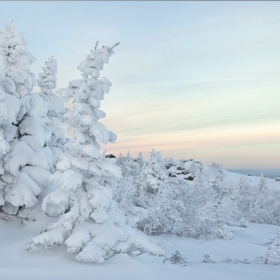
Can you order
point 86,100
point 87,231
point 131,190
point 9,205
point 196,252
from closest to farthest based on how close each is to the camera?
1. point 87,231
2. point 86,100
3. point 9,205
4. point 196,252
5. point 131,190

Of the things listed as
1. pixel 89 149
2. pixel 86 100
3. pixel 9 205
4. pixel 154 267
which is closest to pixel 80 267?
pixel 154 267

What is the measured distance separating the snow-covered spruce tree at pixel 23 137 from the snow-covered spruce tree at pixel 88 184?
4.39 metres

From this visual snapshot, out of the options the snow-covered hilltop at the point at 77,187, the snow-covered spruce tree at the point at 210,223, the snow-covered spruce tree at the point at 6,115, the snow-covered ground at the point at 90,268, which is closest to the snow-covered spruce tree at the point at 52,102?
the snow-covered hilltop at the point at 77,187

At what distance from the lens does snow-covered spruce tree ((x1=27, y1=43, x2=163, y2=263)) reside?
11023 millimetres

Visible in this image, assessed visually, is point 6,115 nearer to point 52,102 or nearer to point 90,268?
point 52,102

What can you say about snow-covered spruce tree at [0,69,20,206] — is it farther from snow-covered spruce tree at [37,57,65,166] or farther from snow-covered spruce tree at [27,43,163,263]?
snow-covered spruce tree at [27,43,163,263]

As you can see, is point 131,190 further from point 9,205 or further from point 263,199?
point 263,199

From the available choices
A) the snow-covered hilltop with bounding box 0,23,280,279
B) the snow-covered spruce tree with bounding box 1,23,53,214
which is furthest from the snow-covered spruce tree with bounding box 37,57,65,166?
the snow-covered spruce tree with bounding box 1,23,53,214

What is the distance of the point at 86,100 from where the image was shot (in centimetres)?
1203

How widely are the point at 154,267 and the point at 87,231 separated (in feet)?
8.99

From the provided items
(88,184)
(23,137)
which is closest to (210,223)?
(88,184)

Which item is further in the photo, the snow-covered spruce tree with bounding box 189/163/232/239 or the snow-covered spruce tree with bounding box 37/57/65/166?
the snow-covered spruce tree with bounding box 189/163/232/239

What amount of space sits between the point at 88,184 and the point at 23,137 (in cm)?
697

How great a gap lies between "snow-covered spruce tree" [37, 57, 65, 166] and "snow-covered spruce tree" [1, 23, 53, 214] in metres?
1.22
